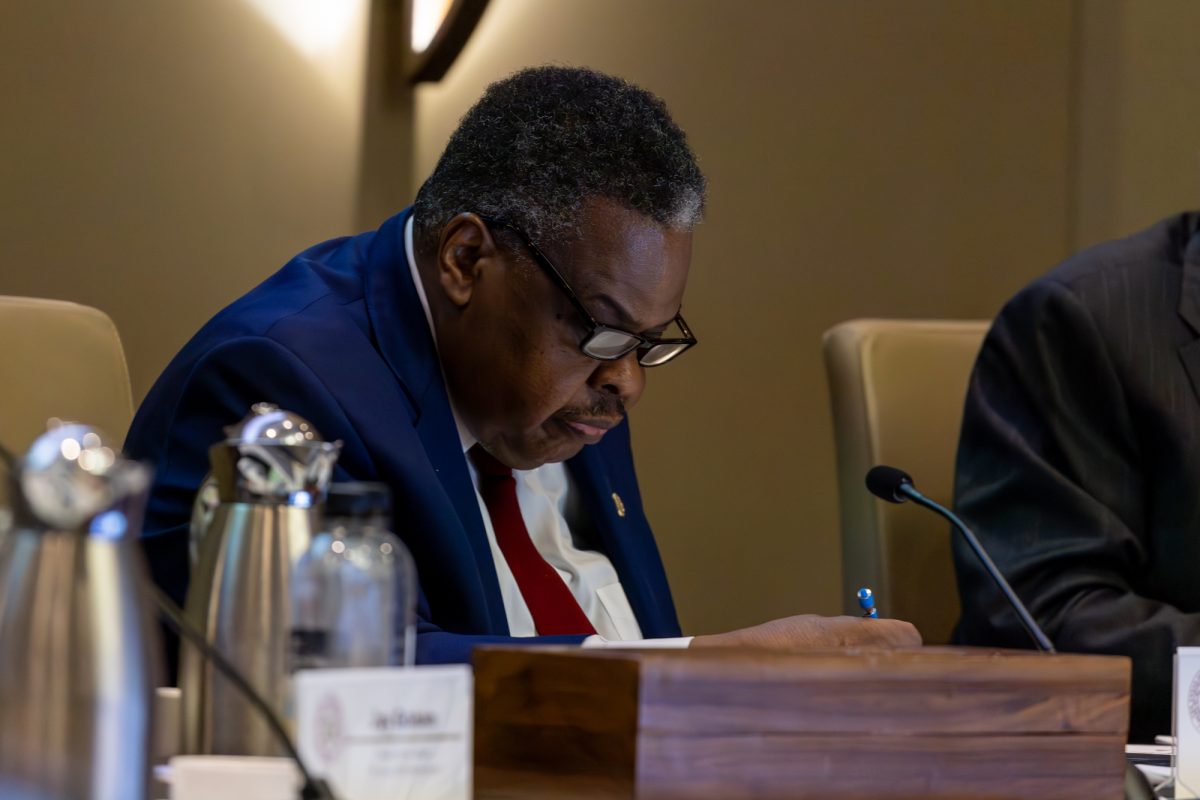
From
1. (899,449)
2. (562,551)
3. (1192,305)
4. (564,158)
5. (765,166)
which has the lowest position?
(562,551)

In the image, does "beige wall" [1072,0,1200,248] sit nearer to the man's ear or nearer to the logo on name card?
the man's ear

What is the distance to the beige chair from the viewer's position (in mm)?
2100

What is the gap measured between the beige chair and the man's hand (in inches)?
31.4

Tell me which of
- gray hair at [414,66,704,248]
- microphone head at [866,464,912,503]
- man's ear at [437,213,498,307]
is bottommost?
microphone head at [866,464,912,503]

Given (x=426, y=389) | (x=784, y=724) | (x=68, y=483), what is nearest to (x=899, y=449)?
(x=426, y=389)

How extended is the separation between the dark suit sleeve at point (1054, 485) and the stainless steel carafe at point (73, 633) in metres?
1.44

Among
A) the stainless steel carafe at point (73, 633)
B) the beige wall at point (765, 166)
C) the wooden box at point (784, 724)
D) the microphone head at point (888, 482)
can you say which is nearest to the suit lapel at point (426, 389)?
the microphone head at point (888, 482)

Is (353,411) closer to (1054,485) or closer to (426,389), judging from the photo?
(426,389)

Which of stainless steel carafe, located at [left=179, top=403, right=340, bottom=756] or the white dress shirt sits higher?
stainless steel carafe, located at [left=179, top=403, right=340, bottom=756]

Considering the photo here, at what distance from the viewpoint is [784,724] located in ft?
2.74

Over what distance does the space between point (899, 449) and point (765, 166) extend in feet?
3.20

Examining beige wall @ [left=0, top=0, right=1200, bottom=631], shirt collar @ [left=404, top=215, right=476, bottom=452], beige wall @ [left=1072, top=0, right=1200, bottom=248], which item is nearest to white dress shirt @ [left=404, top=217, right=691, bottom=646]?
shirt collar @ [left=404, top=215, right=476, bottom=452]

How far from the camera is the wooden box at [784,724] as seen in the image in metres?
0.80

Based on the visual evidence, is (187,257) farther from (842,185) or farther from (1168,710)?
(1168,710)
